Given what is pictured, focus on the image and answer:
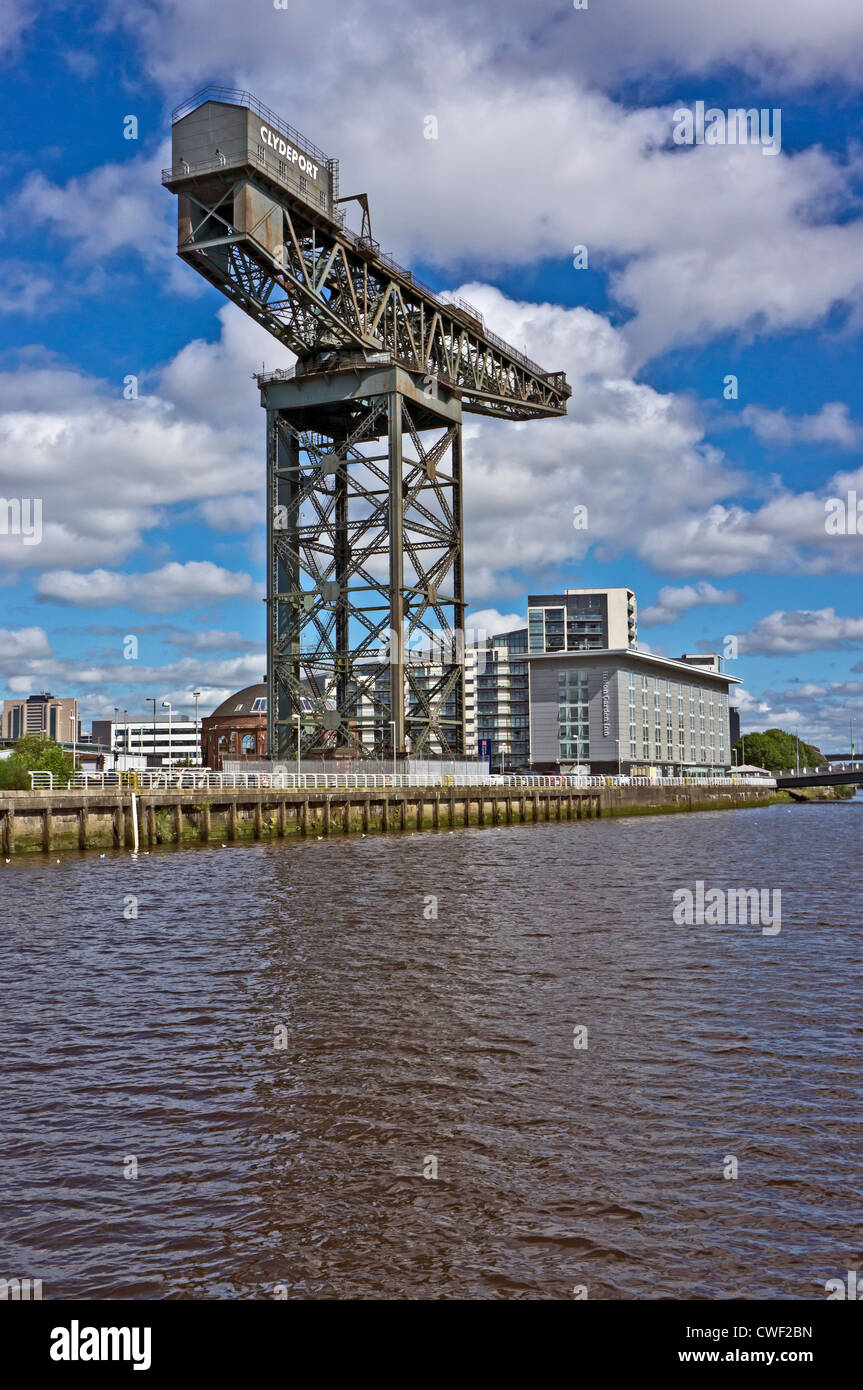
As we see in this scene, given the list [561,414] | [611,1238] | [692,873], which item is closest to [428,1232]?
[611,1238]

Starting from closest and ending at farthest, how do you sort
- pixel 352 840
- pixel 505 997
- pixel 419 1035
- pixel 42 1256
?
pixel 42 1256
pixel 419 1035
pixel 505 997
pixel 352 840

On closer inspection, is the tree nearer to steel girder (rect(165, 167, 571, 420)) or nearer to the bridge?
steel girder (rect(165, 167, 571, 420))

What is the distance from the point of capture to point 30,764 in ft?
309

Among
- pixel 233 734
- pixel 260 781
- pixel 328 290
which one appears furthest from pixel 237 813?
pixel 233 734

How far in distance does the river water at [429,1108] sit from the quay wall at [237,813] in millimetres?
16707

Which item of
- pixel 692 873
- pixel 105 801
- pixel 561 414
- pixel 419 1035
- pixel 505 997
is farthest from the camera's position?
pixel 561 414

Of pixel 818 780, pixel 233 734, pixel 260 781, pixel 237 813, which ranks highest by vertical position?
pixel 233 734

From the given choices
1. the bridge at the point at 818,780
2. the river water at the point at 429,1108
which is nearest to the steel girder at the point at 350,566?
the river water at the point at 429,1108

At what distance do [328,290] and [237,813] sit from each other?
27.8m

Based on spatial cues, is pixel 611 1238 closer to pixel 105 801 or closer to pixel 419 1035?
pixel 419 1035

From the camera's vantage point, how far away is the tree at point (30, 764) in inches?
3494

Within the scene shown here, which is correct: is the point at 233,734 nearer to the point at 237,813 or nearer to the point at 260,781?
the point at 260,781

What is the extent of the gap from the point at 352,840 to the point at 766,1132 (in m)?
39.4
